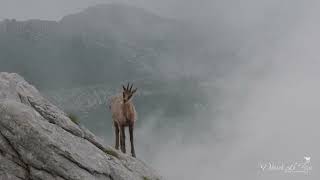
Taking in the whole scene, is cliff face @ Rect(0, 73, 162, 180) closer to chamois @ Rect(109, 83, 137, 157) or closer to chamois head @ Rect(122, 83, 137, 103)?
chamois head @ Rect(122, 83, 137, 103)

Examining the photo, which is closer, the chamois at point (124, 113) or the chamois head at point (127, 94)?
the chamois head at point (127, 94)

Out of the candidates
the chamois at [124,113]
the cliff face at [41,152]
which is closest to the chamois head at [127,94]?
the chamois at [124,113]

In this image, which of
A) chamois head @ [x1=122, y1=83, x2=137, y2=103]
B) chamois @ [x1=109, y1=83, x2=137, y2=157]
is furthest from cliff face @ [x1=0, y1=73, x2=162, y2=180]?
chamois @ [x1=109, y1=83, x2=137, y2=157]

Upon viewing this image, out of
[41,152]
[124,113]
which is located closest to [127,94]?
[124,113]

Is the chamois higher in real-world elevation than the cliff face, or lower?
higher

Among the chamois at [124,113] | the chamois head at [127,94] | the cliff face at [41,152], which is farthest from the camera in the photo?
the chamois at [124,113]

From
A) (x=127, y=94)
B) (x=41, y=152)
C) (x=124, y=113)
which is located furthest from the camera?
(x=124, y=113)

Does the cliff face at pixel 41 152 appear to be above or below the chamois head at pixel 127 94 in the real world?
below

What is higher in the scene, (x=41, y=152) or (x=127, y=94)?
(x=127, y=94)

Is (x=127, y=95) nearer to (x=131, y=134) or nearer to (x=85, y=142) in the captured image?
(x=131, y=134)

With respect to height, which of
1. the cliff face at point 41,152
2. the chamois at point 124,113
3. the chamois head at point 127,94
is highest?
the chamois head at point 127,94

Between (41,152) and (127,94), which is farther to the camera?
(127,94)

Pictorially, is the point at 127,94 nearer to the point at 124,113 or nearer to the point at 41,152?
the point at 124,113

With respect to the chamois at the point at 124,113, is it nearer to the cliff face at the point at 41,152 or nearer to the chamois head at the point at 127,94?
the chamois head at the point at 127,94
